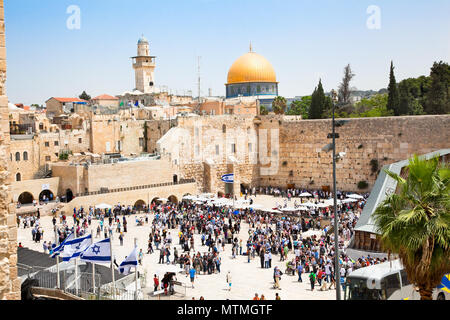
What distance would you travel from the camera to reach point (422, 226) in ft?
21.9

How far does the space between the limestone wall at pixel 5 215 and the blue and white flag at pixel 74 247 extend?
7521 millimetres

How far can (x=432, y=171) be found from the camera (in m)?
6.94

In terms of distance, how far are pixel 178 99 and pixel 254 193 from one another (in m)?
23.6

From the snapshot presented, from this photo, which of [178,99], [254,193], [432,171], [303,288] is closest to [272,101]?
[178,99]

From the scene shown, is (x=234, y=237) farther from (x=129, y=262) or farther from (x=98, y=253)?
(x=98, y=253)

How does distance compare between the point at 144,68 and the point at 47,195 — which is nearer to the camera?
the point at 47,195

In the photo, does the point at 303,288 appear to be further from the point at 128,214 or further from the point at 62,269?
the point at 128,214

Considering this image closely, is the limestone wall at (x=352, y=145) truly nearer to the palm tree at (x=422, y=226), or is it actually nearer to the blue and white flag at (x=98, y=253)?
the blue and white flag at (x=98, y=253)

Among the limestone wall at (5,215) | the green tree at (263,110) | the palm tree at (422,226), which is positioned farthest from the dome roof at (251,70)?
the limestone wall at (5,215)

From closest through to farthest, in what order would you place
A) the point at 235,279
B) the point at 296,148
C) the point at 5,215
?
the point at 5,215, the point at 235,279, the point at 296,148

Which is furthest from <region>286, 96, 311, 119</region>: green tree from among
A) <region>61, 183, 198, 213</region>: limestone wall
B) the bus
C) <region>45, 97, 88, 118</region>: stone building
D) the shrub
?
the bus

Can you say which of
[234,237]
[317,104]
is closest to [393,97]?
[317,104]

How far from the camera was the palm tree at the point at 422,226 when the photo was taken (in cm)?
656

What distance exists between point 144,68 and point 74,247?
4223 centimetres
